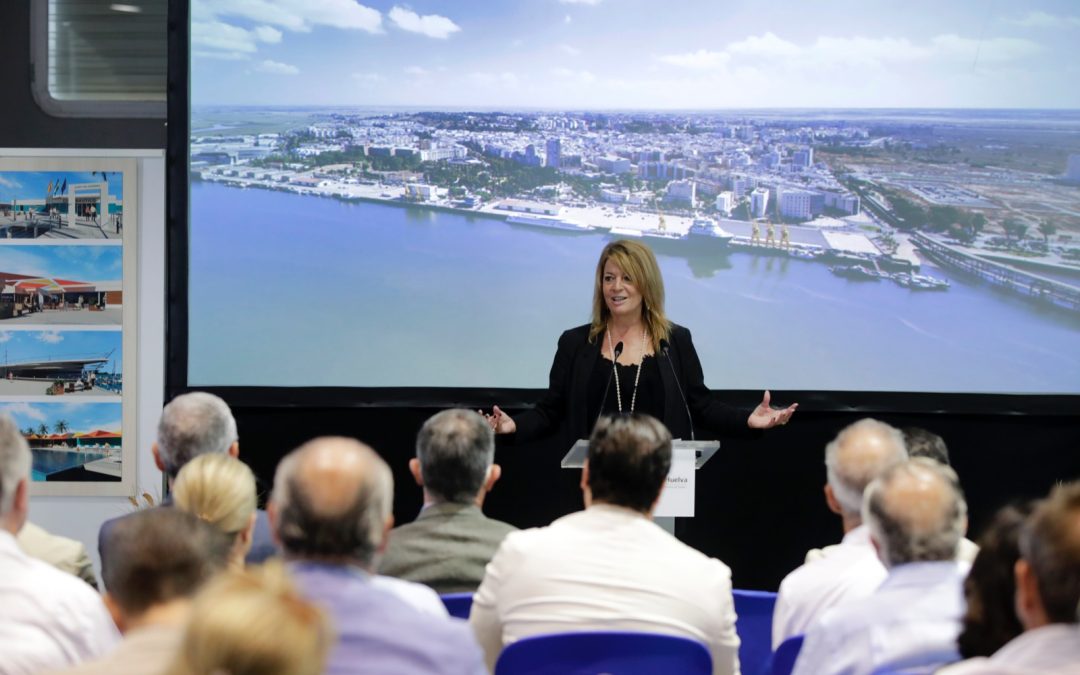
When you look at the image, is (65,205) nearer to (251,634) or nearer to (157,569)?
(157,569)

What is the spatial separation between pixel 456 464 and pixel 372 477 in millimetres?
626

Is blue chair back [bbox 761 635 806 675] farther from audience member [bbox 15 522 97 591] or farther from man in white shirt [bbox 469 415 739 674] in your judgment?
audience member [bbox 15 522 97 591]

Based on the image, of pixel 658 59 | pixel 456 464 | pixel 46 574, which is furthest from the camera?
pixel 658 59

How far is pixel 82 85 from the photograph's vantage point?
493 cm

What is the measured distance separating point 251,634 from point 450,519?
1414mm

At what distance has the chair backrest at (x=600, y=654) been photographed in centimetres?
191

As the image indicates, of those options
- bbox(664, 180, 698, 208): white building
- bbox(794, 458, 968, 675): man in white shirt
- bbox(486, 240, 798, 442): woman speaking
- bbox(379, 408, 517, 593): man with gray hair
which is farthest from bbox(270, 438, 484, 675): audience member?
bbox(664, 180, 698, 208): white building

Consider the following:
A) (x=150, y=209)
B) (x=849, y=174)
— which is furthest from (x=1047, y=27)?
(x=150, y=209)

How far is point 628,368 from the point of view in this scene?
3975 mm

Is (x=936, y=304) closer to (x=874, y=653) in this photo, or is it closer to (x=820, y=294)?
(x=820, y=294)

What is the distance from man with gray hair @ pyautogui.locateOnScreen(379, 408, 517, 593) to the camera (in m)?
2.40

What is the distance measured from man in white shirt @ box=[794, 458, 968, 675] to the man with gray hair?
0.74 meters

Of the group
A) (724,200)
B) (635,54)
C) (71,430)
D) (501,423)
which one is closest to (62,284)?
(71,430)

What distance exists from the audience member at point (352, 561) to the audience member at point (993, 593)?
79 centimetres
